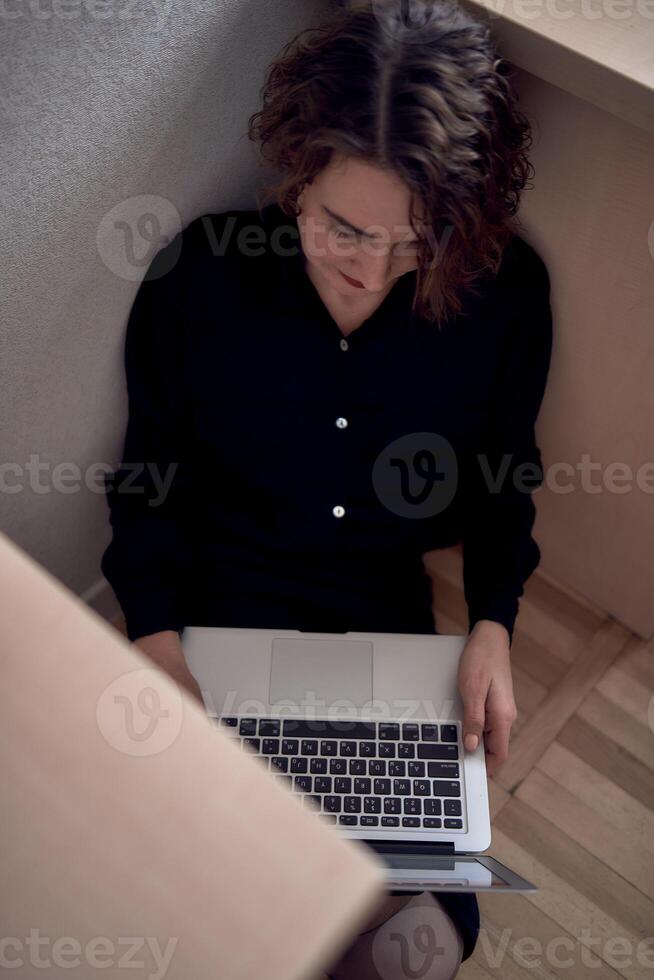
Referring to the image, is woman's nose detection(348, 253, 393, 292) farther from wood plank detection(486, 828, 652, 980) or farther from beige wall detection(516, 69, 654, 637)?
wood plank detection(486, 828, 652, 980)

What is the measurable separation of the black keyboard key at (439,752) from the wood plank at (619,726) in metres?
0.50

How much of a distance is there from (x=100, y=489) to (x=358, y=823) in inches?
21.5

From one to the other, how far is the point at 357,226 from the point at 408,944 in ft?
2.48

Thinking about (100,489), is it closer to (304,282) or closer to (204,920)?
(304,282)

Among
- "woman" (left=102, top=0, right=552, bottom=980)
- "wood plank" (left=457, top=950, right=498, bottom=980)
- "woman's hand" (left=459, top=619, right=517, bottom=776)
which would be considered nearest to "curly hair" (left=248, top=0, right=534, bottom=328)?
"woman" (left=102, top=0, right=552, bottom=980)

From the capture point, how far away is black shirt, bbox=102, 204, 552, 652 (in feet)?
2.97

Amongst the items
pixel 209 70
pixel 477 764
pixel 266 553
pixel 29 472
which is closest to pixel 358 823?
pixel 477 764

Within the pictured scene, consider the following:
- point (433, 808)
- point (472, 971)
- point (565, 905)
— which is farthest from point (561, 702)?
point (433, 808)

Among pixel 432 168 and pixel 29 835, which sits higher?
pixel 432 168

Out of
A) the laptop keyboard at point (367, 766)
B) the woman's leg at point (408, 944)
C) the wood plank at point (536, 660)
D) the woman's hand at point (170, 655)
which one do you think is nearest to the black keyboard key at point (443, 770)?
the laptop keyboard at point (367, 766)

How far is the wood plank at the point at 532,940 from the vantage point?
112cm

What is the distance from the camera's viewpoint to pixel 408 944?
90 centimetres

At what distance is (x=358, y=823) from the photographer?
86 cm

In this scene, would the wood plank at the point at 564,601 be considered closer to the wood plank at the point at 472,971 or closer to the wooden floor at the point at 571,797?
the wooden floor at the point at 571,797
